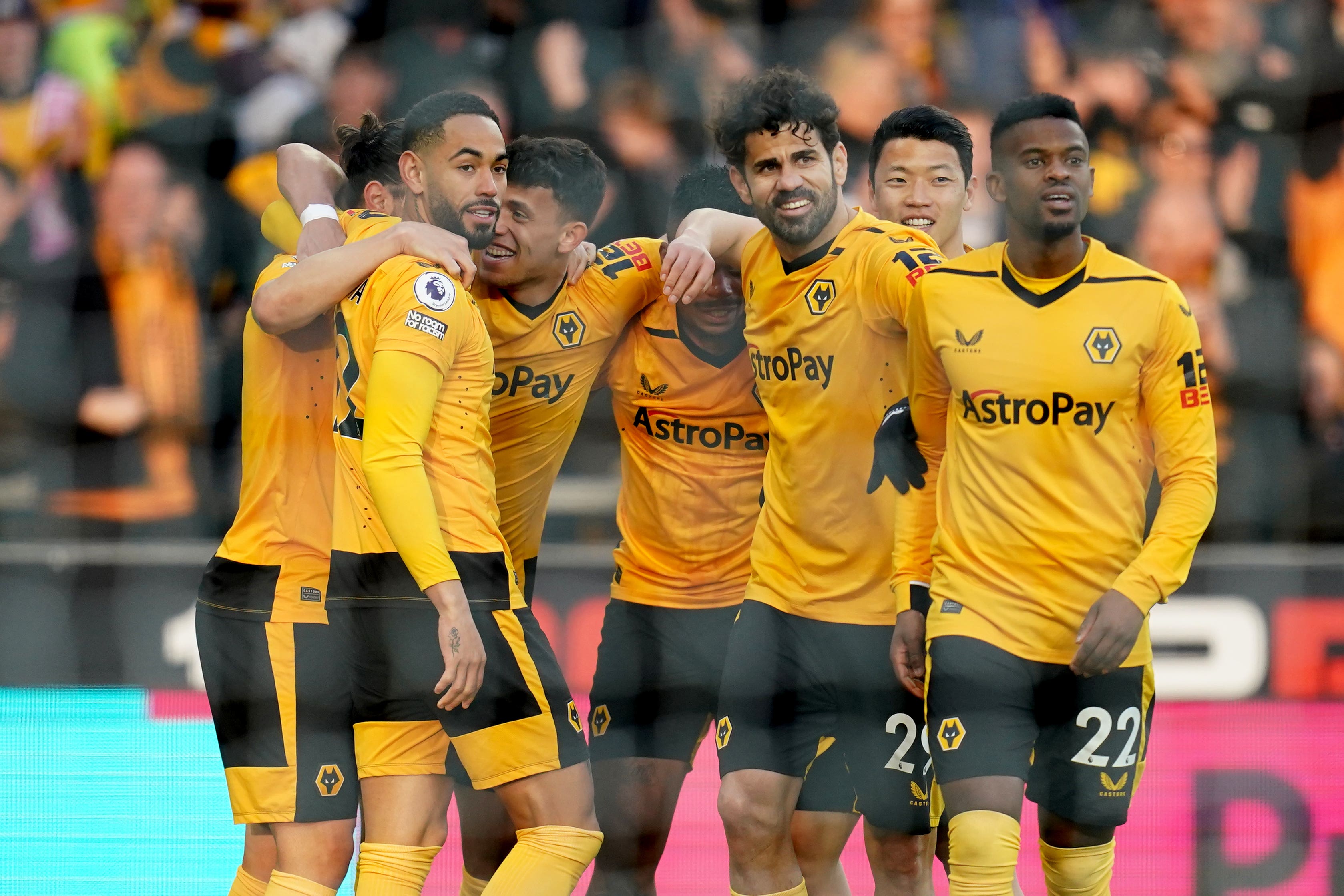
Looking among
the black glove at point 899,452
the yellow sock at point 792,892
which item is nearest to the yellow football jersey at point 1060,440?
the black glove at point 899,452

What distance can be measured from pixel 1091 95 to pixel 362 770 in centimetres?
373

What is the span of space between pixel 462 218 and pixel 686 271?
47cm

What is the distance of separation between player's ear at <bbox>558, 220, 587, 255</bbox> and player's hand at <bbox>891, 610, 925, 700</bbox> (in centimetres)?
109

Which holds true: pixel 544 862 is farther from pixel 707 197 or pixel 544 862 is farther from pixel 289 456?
pixel 707 197

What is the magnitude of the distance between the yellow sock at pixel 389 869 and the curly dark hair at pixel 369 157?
54.4 inches

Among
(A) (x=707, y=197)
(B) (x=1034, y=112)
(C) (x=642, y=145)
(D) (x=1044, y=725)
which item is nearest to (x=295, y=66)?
(C) (x=642, y=145)

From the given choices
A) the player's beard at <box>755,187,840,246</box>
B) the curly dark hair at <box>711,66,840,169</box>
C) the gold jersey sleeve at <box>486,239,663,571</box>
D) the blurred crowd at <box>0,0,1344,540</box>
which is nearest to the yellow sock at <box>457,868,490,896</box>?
the gold jersey sleeve at <box>486,239,663,571</box>

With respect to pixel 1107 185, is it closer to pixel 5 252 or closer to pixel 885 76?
pixel 885 76

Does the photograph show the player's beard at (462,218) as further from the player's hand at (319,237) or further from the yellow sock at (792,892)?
the yellow sock at (792,892)

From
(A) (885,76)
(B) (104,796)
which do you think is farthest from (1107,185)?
(B) (104,796)

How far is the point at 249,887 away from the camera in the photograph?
127 inches

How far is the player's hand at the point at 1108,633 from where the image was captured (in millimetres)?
2768

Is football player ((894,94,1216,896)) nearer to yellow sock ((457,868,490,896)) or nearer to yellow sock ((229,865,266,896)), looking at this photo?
yellow sock ((457,868,490,896))

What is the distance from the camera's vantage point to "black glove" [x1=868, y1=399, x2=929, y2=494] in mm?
3109
